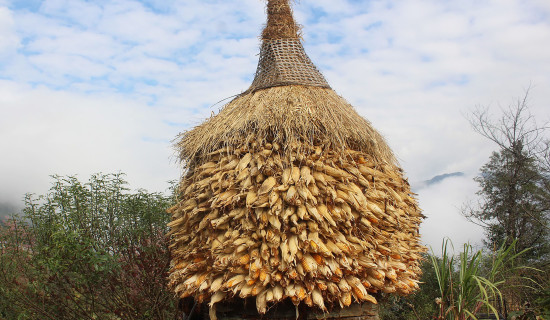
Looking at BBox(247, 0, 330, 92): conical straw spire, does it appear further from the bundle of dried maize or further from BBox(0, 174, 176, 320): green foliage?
BBox(0, 174, 176, 320): green foliage

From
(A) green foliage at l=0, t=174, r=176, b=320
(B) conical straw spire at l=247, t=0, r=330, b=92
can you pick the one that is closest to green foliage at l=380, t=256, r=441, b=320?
(A) green foliage at l=0, t=174, r=176, b=320

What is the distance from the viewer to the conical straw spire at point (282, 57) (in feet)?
19.7

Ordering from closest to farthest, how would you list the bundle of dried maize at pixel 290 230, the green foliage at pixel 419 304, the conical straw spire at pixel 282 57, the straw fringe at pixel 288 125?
the bundle of dried maize at pixel 290 230, the straw fringe at pixel 288 125, the conical straw spire at pixel 282 57, the green foliage at pixel 419 304

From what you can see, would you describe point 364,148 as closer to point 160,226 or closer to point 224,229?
point 224,229

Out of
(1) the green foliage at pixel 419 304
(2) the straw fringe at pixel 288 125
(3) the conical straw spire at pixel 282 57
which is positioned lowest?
(1) the green foliage at pixel 419 304

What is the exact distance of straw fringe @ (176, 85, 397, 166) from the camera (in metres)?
4.95

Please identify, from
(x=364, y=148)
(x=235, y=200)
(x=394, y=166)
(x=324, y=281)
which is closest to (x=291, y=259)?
(x=324, y=281)

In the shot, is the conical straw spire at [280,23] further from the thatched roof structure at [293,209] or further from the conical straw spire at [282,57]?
the thatched roof structure at [293,209]

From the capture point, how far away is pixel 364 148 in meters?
5.33

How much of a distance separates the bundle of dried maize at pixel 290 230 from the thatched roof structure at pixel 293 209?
0.01 metres

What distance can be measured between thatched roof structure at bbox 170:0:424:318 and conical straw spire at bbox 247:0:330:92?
322mm

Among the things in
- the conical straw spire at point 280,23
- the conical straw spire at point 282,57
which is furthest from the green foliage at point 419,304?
the conical straw spire at point 280,23

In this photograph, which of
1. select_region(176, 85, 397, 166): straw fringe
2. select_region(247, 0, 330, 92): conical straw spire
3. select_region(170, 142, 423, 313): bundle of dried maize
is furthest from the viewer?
select_region(247, 0, 330, 92): conical straw spire

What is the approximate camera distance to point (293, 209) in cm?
450
